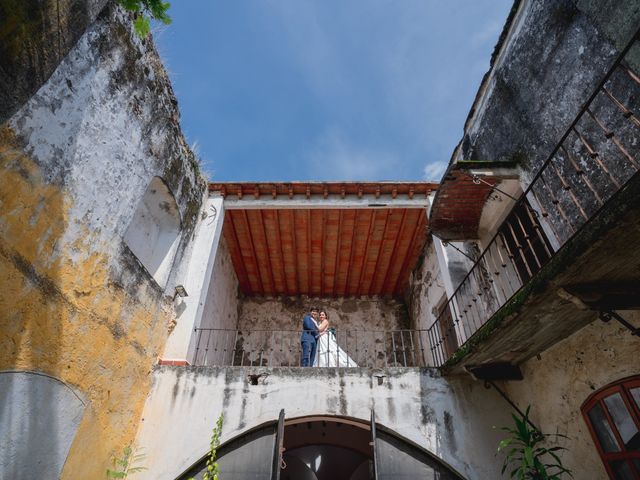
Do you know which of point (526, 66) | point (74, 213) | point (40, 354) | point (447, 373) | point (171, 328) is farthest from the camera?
point (171, 328)

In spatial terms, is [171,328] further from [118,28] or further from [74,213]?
[118,28]

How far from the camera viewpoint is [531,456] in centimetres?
446

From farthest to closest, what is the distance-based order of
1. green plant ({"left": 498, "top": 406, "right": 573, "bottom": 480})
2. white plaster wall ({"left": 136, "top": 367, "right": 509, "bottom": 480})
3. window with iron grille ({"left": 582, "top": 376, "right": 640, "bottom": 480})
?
1. white plaster wall ({"left": 136, "top": 367, "right": 509, "bottom": 480})
2. green plant ({"left": 498, "top": 406, "right": 573, "bottom": 480})
3. window with iron grille ({"left": 582, "top": 376, "right": 640, "bottom": 480})

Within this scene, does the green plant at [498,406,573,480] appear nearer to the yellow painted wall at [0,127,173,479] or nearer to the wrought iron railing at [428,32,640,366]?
the wrought iron railing at [428,32,640,366]

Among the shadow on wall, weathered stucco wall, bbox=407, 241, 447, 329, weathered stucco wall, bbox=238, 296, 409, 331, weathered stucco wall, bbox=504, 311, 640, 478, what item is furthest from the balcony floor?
weathered stucco wall, bbox=238, 296, 409, 331

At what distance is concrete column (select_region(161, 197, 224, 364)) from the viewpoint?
6289mm

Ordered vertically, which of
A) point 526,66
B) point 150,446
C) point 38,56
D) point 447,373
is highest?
point 526,66

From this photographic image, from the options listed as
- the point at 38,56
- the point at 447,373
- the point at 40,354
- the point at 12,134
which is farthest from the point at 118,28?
the point at 447,373

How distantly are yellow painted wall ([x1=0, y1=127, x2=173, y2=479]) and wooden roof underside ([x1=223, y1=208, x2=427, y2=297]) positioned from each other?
165 inches

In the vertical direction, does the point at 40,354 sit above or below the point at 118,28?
below

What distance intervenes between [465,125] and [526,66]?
6.90ft

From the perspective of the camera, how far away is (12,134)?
10.9ft

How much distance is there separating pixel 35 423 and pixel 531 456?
5.86m

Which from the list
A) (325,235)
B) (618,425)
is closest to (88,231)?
(325,235)
